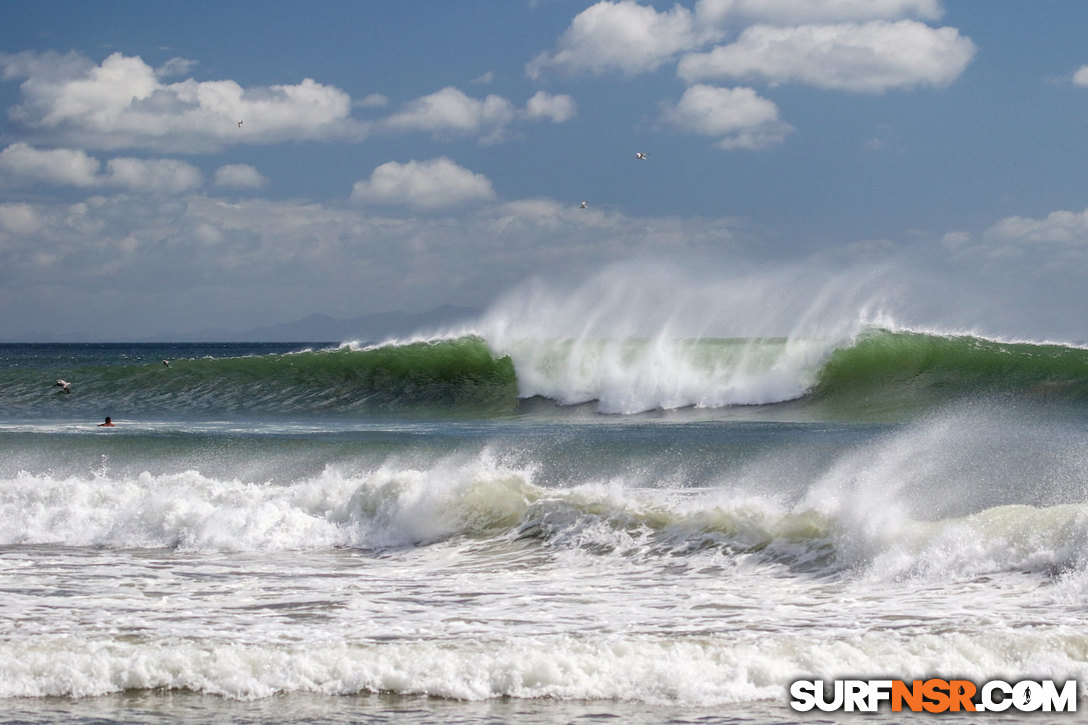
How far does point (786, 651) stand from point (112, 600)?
5608 millimetres

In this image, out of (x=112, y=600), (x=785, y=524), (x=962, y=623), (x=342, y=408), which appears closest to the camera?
(x=962, y=623)

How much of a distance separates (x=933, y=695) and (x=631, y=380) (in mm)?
19484

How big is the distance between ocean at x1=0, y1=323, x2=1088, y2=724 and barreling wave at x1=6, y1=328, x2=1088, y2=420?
4.74ft

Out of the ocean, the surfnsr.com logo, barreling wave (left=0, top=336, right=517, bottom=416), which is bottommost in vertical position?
the surfnsr.com logo

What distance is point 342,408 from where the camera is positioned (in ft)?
85.1

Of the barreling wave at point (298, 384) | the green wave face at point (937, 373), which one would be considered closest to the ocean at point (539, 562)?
the green wave face at point (937, 373)

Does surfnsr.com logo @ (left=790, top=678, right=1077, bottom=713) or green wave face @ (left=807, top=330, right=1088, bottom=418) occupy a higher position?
green wave face @ (left=807, top=330, right=1088, bottom=418)

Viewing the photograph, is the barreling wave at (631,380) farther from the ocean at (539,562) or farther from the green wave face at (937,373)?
the ocean at (539,562)

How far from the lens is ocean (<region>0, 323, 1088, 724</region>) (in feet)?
22.7

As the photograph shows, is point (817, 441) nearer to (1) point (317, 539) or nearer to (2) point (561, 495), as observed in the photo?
(2) point (561, 495)

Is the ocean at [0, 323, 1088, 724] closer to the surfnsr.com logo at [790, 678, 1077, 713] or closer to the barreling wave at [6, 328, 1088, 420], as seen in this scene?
the surfnsr.com logo at [790, 678, 1077, 713]

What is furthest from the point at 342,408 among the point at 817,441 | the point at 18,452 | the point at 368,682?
the point at 368,682

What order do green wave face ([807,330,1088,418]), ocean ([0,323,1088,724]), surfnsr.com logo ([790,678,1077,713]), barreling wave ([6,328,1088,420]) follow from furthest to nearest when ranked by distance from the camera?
barreling wave ([6,328,1088,420])
green wave face ([807,330,1088,418])
ocean ([0,323,1088,724])
surfnsr.com logo ([790,678,1077,713])

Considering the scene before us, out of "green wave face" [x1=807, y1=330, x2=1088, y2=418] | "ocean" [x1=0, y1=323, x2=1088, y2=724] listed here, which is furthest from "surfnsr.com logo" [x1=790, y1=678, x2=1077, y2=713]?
"green wave face" [x1=807, y1=330, x2=1088, y2=418]
